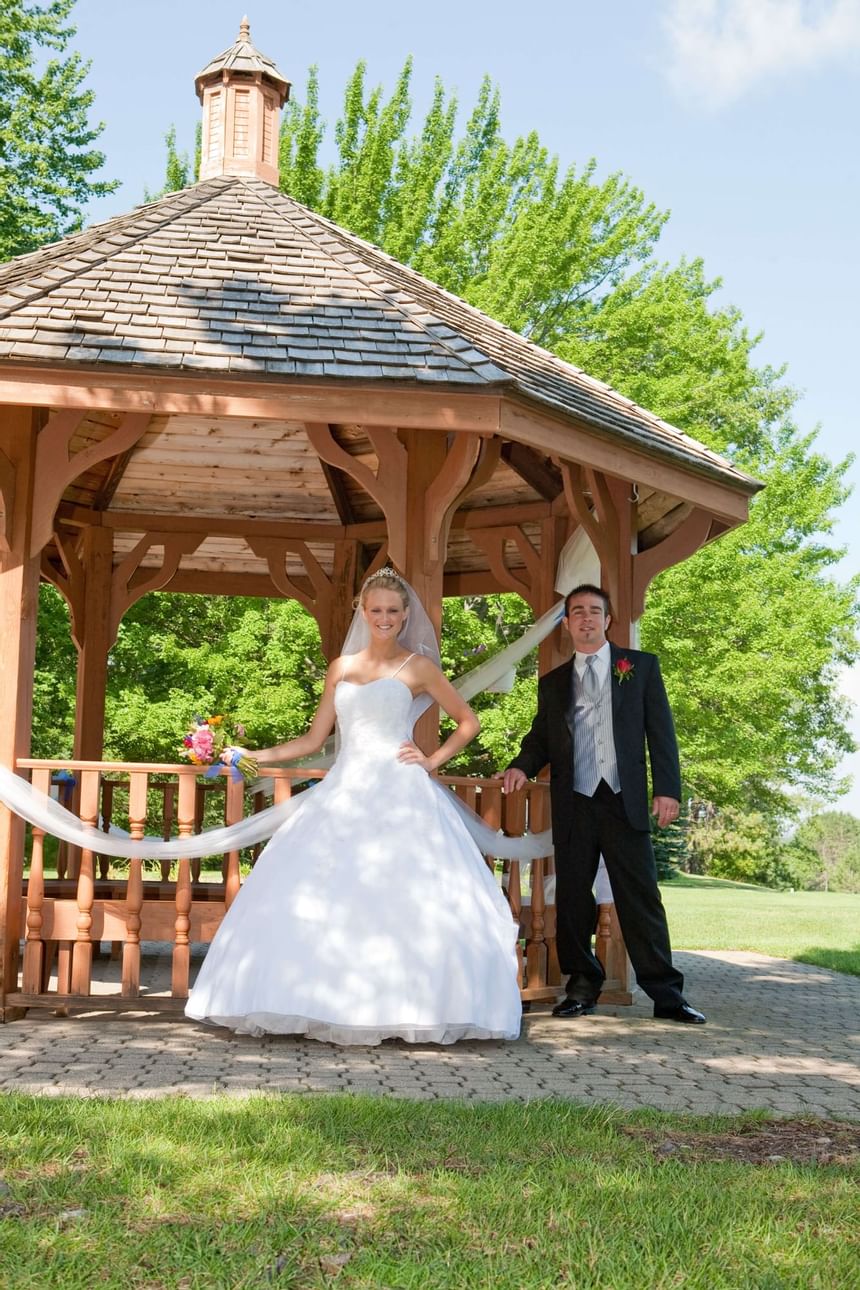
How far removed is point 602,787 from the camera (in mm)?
7520

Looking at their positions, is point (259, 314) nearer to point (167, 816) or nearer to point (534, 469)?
point (534, 469)

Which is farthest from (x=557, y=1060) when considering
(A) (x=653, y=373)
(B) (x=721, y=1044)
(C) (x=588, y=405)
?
(A) (x=653, y=373)

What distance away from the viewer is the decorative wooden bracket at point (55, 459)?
7.13 metres

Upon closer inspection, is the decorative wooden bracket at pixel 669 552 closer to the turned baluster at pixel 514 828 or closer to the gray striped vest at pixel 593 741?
the gray striped vest at pixel 593 741

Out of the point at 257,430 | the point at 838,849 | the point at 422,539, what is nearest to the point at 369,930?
the point at 422,539

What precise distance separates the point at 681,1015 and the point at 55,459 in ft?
15.4

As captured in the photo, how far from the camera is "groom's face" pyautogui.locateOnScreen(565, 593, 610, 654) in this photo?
7.65 meters

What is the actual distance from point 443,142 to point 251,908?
21.0 meters

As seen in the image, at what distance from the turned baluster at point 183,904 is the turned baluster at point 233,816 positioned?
0.65 ft

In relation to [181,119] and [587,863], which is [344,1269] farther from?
[181,119]

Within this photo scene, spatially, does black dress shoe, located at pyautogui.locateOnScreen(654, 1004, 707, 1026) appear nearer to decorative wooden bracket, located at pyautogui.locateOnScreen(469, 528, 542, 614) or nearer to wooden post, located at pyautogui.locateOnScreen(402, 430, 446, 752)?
wooden post, located at pyautogui.locateOnScreen(402, 430, 446, 752)

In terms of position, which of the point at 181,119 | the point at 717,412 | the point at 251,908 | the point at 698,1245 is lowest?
the point at 698,1245

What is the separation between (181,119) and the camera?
27594 millimetres

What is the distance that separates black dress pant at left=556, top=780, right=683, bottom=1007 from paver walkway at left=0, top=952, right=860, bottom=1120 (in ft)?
1.03
